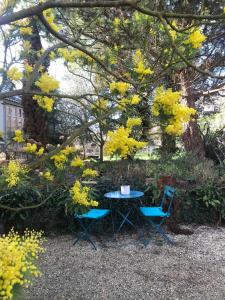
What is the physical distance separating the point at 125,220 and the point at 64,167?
3795 millimetres

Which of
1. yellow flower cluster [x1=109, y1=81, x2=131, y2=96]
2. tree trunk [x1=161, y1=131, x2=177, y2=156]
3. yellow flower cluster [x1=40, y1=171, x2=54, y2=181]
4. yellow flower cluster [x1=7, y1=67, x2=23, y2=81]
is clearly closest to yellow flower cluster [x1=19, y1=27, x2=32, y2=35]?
yellow flower cluster [x1=7, y1=67, x2=23, y2=81]

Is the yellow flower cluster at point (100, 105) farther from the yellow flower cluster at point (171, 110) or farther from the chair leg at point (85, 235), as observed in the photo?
the chair leg at point (85, 235)

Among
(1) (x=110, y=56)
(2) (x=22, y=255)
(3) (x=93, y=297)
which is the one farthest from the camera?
(3) (x=93, y=297)

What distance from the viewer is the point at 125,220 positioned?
6.12m

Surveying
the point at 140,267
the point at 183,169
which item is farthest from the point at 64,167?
the point at 183,169

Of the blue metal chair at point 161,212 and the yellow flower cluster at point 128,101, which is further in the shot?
the blue metal chair at point 161,212

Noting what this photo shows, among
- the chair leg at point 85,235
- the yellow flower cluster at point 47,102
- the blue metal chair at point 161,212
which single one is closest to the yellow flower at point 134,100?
the yellow flower cluster at point 47,102

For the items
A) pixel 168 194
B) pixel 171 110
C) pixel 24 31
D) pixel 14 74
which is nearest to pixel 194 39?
pixel 171 110

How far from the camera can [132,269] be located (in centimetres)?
452

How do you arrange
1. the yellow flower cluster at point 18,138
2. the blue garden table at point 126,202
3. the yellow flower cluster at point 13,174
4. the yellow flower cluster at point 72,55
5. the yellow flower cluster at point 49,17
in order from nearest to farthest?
1. the yellow flower cluster at point 13,174
2. the yellow flower cluster at point 18,138
3. the yellow flower cluster at point 49,17
4. the yellow flower cluster at point 72,55
5. the blue garden table at point 126,202

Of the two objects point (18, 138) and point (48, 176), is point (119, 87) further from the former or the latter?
point (18, 138)

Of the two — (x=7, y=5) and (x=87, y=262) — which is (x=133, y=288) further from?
(x=7, y=5)

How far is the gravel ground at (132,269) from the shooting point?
12.7ft

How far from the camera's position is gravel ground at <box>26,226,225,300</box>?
388 cm
